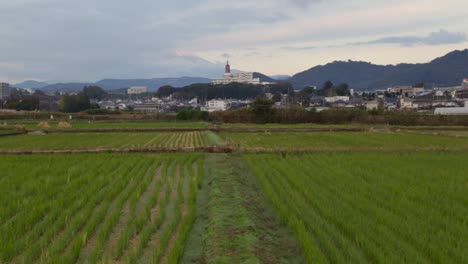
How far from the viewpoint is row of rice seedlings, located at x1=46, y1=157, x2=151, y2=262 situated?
4.10m

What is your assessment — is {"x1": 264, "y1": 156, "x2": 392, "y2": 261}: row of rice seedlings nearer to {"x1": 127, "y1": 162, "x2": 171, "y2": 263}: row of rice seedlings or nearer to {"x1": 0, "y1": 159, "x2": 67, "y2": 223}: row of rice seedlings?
{"x1": 127, "y1": 162, "x2": 171, "y2": 263}: row of rice seedlings

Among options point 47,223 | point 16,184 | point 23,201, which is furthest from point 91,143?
point 47,223

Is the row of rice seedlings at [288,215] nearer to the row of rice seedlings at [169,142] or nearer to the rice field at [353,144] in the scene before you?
the rice field at [353,144]

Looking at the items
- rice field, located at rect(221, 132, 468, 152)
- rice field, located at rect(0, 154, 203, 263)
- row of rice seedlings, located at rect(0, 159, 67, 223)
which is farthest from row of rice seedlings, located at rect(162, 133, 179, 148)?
rice field, located at rect(0, 154, 203, 263)

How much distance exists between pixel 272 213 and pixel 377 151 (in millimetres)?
9383

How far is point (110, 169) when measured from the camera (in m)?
9.85

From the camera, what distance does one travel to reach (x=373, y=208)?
5.51 m

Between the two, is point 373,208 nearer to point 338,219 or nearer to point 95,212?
point 338,219

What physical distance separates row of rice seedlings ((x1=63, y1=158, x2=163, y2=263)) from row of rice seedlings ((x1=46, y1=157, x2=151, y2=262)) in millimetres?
99

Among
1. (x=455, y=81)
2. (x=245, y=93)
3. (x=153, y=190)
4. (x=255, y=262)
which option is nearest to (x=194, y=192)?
(x=153, y=190)

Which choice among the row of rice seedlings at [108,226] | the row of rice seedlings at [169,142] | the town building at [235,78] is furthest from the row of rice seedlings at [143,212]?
the town building at [235,78]

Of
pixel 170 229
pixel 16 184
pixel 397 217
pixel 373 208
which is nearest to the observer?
pixel 170 229

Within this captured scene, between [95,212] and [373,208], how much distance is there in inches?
161

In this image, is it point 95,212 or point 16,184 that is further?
point 16,184
